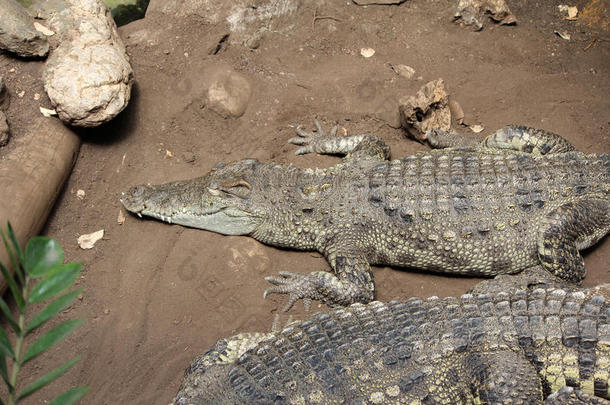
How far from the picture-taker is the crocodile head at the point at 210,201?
3.97 meters

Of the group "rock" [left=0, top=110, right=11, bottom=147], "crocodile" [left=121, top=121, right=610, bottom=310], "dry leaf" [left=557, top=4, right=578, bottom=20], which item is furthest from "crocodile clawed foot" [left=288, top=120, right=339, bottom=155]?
"dry leaf" [left=557, top=4, right=578, bottom=20]

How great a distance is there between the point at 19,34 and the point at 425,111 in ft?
10.3

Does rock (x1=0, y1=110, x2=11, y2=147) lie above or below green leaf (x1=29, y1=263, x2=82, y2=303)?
below

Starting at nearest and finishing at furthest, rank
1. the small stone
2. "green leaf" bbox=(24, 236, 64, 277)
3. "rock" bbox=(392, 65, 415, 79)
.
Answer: "green leaf" bbox=(24, 236, 64, 277), the small stone, "rock" bbox=(392, 65, 415, 79)

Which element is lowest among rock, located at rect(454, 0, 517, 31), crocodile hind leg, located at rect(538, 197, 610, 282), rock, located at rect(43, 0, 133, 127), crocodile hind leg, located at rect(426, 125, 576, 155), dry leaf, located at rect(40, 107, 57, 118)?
crocodile hind leg, located at rect(538, 197, 610, 282)

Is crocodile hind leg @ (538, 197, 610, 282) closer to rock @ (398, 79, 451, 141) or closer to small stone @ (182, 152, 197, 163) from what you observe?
rock @ (398, 79, 451, 141)

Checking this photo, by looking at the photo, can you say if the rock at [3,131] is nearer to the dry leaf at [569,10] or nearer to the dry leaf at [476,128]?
the dry leaf at [476,128]

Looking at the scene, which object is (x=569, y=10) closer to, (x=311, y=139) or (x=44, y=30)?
(x=311, y=139)

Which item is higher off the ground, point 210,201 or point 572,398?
point 210,201

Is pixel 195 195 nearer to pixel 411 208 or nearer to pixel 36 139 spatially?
pixel 36 139

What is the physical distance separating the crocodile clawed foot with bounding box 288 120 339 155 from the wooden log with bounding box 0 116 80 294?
178cm

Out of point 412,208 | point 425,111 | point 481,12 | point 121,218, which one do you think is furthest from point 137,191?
point 481,12

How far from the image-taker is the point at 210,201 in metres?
3.98

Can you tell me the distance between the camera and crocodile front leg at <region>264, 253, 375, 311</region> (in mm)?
3684
